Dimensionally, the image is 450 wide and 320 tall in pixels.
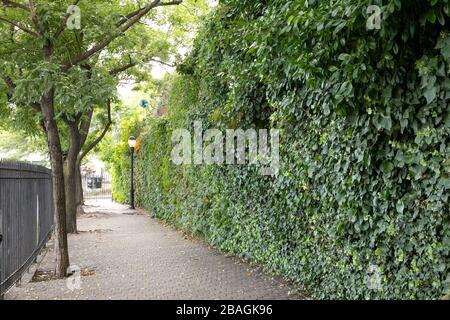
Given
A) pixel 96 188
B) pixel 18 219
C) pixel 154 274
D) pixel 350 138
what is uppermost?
pixel 350 138

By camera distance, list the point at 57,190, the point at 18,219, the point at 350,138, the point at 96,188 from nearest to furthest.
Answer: the point at 350,138, the point at 18,219, the point at 57,190, the point at 96,188

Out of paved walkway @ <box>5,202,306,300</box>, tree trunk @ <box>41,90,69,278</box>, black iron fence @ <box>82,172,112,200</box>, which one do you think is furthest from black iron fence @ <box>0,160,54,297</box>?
black iron fence @ <box>82,172,112,200</box>

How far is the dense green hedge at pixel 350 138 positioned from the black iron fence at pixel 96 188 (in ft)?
101

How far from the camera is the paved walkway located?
6.48 meters

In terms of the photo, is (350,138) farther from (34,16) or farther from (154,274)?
(34,16)

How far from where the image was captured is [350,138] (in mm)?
4613

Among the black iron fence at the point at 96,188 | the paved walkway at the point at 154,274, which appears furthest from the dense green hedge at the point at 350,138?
the black iron fence at the point at 96,188

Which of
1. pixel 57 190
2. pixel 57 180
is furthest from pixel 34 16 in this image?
pixel 57 190

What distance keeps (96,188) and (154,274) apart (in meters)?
35.5

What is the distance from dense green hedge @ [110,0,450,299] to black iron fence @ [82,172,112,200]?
30.7 meters

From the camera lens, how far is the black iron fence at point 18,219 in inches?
260

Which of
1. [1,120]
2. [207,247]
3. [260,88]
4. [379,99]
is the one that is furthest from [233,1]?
[1,120]

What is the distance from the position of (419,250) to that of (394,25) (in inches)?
76.1
